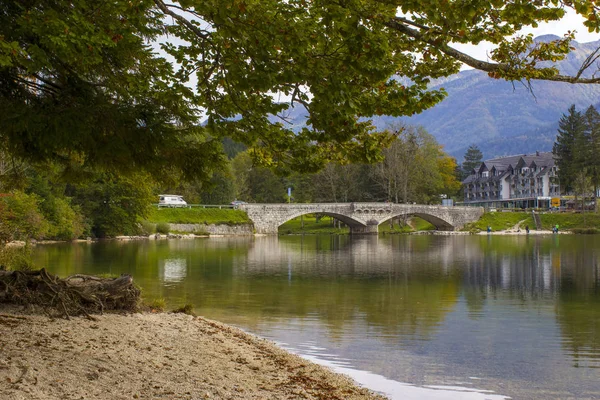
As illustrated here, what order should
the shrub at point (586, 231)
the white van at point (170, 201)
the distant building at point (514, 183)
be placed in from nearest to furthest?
the white van at point (170, 201) < the shrub at point (586, 231) < the distant building at point (514, 183)

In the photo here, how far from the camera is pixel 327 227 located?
8738 cm

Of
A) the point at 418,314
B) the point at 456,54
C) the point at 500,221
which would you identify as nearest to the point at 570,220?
the point at 500,221

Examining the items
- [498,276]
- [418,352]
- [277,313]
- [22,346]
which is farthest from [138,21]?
[498,276]

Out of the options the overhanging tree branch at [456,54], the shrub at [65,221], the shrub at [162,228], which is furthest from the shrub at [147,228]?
the overhanging tree branch at [456,54]

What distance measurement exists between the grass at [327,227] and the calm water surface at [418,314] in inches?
1953

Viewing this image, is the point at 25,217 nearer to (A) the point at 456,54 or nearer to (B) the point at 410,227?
(A) the point at 456,54

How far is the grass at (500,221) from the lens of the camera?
266 feet

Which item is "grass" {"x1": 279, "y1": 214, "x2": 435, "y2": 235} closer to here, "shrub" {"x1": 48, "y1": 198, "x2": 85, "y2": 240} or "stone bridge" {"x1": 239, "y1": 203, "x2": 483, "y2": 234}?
"stone bridge" {"x1": 239, "y1": 203, "x2": 483, "y2": 234}

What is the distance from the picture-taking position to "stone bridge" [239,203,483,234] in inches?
2889

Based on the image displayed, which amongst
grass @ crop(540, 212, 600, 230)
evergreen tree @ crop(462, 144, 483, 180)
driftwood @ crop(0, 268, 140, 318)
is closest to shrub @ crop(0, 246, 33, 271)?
driftwood @ crop(0, 268, 140, 318)

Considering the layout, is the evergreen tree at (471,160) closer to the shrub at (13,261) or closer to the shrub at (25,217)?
the shrub at (25,217)

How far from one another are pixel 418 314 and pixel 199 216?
5602cm

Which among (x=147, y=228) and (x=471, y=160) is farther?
(x=471, y=160)

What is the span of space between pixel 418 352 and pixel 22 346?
6.98 metres
